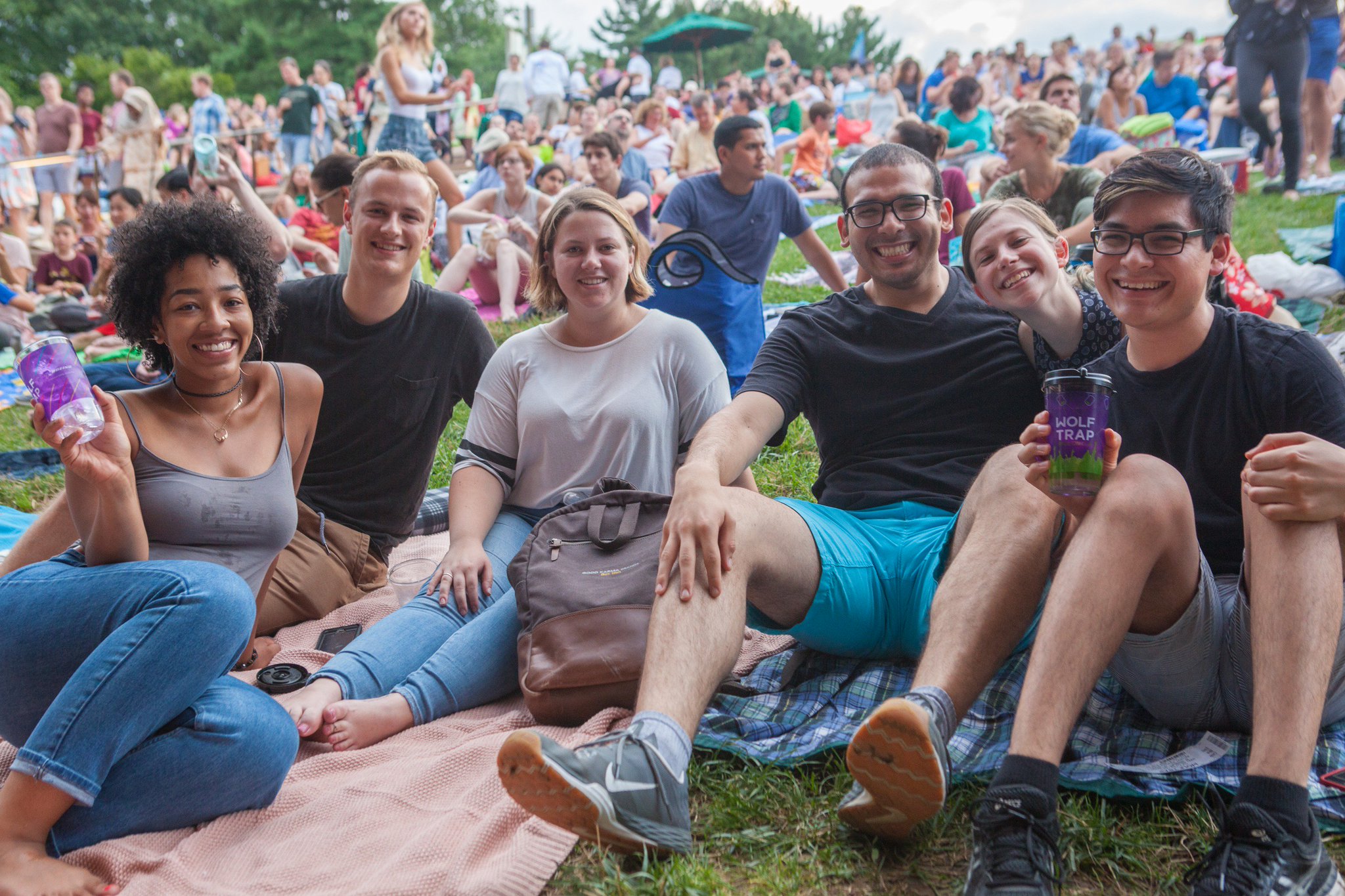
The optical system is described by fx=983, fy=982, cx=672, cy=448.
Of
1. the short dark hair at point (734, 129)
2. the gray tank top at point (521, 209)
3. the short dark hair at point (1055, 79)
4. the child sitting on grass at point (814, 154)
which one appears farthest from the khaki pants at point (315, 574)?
the child sitting on grass at point (814, 154)

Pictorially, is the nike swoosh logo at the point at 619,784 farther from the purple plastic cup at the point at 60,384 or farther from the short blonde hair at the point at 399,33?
the short blonde hair at the point at 399,33

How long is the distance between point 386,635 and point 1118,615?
1.94 metres

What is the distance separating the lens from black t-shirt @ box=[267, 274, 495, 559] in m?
3.54

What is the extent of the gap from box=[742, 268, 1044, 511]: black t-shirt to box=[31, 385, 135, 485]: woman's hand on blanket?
1.61m

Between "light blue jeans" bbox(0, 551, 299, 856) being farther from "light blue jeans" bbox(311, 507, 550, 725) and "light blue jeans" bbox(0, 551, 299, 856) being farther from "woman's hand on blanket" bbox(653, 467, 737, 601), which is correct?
"woman's hand on blanket" bbox(653, 467, 737, 601)

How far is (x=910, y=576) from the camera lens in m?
2.61

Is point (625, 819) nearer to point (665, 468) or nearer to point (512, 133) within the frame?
point (665, 468)

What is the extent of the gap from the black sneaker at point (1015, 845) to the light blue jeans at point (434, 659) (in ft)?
4.72

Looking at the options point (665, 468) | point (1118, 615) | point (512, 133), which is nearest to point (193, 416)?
point (665, 468)

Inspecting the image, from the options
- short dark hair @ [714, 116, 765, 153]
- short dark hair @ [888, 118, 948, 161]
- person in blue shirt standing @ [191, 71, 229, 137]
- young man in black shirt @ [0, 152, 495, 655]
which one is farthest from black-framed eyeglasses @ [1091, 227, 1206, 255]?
person in blue shirt standing @ [191, 71, 229, 137]

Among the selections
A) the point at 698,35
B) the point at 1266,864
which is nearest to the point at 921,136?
the point at 1266,864

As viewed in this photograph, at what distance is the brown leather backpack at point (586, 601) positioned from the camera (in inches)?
99.2

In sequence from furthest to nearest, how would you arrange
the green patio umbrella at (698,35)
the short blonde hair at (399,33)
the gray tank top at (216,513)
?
the green patio umbrella at (698,35) < the short blonde hair at (399,33) < the gray tank top at (216,513)

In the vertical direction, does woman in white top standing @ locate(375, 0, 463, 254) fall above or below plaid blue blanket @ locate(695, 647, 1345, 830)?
above
